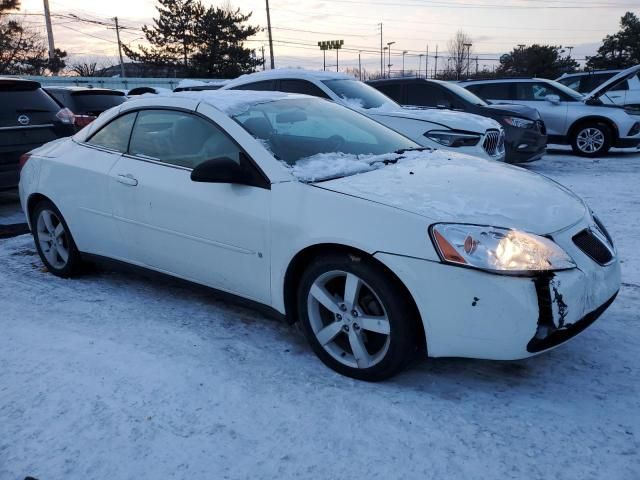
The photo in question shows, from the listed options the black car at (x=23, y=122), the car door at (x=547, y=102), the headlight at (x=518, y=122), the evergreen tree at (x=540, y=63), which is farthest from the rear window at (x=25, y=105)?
the evergreen tree at (x=540, y=63)

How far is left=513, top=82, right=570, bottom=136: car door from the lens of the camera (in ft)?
37.1

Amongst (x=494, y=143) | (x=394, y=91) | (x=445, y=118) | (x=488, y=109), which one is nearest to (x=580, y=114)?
(x=488, y=109)

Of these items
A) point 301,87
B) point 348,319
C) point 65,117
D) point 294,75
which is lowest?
point 348,319

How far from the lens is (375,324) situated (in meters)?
2.75

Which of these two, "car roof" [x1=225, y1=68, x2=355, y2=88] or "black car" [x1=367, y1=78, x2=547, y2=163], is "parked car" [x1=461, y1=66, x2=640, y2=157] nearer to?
"black car" [x1=367, y1=78, x2=547, y2=163]

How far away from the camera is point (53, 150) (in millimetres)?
4441

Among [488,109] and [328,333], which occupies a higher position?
[488,109]

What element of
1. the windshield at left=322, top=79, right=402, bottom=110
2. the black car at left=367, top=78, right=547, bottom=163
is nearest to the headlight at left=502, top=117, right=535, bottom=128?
the black car at left=367, top=78, right=547, bottom=163

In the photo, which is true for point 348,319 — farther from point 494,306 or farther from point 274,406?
point 494,306

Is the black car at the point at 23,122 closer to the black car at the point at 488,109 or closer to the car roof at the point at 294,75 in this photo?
the car roof at the point at 294,75

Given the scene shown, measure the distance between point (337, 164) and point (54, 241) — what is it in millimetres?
2598

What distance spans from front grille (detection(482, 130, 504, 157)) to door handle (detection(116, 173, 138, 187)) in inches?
198

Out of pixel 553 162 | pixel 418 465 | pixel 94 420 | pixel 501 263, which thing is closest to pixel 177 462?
pixel 94 420

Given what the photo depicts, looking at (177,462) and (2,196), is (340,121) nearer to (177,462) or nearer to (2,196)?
(177,462)
